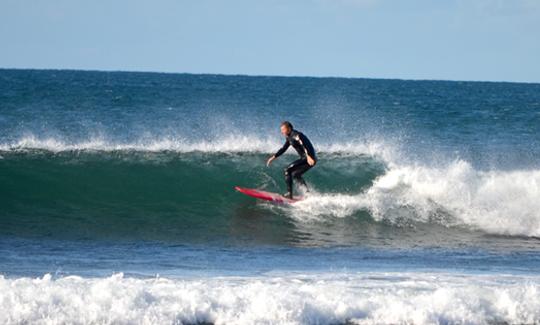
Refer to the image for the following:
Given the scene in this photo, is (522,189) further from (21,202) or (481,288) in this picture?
(21,202)

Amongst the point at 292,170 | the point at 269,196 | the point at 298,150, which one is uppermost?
the point at 298,150

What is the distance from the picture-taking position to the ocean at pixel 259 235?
23.8ft

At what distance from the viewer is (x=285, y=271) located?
368 inches

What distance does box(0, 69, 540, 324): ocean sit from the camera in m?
7.25

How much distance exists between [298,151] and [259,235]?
1895 millimetres

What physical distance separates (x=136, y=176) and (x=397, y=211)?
5.18 meters

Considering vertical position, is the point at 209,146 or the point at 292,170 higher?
the point at 209,146

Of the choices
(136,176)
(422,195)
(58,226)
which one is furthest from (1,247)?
(422,195)

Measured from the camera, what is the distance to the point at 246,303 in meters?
7.28

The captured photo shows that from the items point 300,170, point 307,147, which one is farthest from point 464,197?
point 307,147

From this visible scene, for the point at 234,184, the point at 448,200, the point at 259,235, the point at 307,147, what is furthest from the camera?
the point at 234,184

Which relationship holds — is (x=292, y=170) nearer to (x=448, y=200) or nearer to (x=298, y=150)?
(x=298, y=150)

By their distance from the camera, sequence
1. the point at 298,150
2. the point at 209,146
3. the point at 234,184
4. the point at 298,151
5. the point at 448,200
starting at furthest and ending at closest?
1. the point at 209,146
2. the point at 234,184
3. the point at 448,200
4. the point at 298,151
5. the point at 298,150

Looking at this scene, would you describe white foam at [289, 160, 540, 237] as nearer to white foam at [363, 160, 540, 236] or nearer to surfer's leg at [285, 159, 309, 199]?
white foam at [363, 160, 540, 236]
